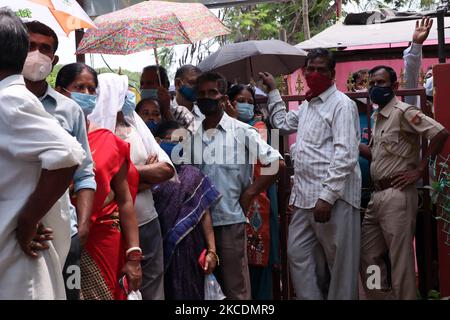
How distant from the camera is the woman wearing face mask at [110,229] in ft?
13.8

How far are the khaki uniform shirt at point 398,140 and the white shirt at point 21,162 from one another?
3947 millimetres

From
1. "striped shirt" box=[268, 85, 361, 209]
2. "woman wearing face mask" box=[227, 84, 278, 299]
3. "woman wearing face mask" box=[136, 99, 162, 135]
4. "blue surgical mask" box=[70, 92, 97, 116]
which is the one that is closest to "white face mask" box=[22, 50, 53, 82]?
"blue surgical mask" box=[70, 92, 97, 116]

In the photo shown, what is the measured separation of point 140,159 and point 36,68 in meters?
1.14

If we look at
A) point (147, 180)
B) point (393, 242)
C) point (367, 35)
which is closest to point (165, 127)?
point (147, 180)

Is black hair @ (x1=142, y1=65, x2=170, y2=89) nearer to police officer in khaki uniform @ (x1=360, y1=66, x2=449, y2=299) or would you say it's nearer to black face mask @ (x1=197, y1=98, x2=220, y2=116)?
black face mask @ (x1=197, y1=98, x2=220, y2=116)

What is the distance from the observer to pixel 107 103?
479 centimetres

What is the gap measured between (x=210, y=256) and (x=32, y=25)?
2047 mm

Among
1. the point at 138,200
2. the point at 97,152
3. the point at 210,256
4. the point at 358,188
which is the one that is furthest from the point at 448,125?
the point at 97,152

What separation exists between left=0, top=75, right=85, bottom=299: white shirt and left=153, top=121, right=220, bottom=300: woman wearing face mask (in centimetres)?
237

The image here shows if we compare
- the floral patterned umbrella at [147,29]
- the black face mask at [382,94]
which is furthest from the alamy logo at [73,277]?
the black face mask at [382,94]

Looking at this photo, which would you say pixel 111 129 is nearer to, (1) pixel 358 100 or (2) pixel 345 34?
(1) pixel 358 100

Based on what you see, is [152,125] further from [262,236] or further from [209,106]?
[262,236]

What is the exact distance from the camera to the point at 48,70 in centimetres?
404

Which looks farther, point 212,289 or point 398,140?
point 398,140
